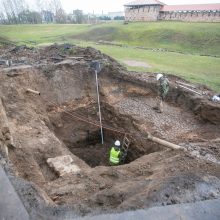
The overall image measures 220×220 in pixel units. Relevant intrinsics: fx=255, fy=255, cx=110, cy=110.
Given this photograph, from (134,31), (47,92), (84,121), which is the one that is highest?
(47,92)

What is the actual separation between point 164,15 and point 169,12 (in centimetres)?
118

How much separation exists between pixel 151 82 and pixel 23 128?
6779mm

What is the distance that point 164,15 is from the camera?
48.0m

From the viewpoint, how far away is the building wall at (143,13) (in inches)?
1879

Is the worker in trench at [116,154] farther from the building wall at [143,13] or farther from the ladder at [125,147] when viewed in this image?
the building wall at [143,13]

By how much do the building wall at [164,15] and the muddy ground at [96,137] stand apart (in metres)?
33.6

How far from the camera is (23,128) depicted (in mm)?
9406

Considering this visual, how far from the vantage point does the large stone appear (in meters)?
7.36

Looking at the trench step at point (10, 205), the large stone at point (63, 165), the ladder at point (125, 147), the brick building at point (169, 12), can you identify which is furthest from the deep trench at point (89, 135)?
the brick building at point (169, 12)

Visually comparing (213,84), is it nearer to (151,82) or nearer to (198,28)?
(151,82)

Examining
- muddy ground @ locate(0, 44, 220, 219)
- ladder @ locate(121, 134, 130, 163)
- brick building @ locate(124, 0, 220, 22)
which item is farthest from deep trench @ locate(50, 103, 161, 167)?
brick building @ locate(124, 0, 220, 22)

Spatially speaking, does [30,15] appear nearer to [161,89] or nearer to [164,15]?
[164,15]

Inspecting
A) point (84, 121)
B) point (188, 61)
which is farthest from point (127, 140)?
point (188, 61)

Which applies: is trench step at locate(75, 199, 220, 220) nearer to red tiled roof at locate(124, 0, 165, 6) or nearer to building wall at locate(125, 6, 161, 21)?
building wall at locate(125, 6, 161, 21)
